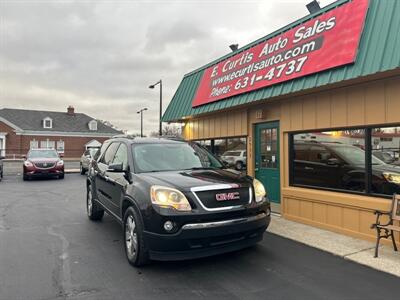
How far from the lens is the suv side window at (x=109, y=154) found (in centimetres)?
685

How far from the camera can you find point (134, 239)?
16.1 feet

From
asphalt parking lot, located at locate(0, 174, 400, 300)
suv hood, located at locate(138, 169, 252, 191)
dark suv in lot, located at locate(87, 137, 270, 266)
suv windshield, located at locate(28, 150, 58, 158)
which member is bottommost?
asphalt parking lot, located at locate(0, 174, 400, 300)

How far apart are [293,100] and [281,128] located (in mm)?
734

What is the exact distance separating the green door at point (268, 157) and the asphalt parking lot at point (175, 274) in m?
2.20

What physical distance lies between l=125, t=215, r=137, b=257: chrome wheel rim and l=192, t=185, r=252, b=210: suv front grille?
3.76 feet

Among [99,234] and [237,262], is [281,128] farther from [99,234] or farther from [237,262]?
[99,234]

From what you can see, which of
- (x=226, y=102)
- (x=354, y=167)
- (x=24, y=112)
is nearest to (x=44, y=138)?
(x=24, y=112)

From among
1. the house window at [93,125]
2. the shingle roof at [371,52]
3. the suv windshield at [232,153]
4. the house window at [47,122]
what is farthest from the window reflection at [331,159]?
the house window at [93,125]

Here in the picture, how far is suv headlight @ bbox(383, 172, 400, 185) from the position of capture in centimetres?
578

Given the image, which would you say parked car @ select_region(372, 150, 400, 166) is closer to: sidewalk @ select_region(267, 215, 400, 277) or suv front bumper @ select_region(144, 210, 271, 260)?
sidewalk @ select_region(267, 215, 400, 277)

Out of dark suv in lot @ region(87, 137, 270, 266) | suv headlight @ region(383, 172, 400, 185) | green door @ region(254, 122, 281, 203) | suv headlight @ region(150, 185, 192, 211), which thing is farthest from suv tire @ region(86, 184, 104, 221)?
suv headlight @ region(383, 172, 400, 185)

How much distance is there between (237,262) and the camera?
4.97m

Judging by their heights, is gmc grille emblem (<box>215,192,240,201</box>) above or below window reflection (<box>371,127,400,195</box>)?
below

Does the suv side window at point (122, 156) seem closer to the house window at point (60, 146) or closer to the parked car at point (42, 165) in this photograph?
the parked car at point (42, 165)
